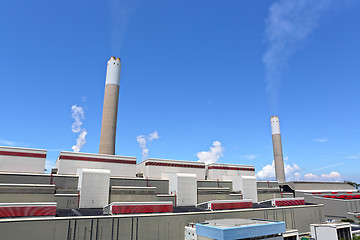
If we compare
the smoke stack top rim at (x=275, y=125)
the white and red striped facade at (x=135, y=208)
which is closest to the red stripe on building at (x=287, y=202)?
the white and red striped facade at (x=135, y=208)

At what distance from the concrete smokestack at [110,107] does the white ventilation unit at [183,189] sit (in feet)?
62.1

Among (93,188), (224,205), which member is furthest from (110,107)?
(224,205)

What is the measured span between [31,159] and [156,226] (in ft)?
103

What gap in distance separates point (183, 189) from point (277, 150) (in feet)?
195

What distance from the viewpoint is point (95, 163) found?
53750 millimetres

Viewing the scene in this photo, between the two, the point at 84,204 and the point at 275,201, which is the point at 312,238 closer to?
the point at 275,201

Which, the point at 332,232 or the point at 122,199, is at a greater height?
the point at 122,199

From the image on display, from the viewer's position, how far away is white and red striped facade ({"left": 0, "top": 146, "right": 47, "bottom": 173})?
46.8 meters

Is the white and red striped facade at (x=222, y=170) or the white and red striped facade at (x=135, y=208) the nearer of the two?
the white and red striped facade at (x=135, y=208)

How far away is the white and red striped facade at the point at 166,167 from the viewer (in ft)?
195

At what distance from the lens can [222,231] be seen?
30938 mm

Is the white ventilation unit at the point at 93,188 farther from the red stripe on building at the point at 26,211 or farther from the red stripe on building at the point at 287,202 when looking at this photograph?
the red stripe on building at the point at 287,202

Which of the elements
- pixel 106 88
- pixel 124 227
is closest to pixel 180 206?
pixel 124 227

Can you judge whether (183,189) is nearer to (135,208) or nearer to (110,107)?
(135,208)
